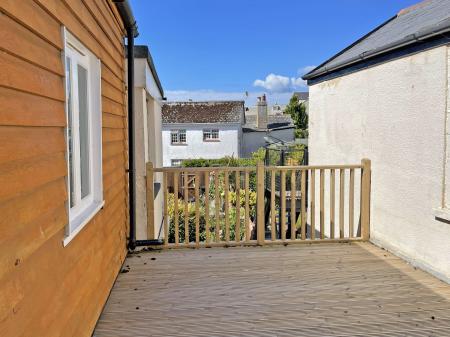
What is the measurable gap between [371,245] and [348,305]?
6.57 feet

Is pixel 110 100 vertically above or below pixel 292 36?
below

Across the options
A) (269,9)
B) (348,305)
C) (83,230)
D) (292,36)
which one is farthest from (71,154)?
(292,36)

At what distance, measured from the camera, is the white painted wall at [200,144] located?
28.8 meters

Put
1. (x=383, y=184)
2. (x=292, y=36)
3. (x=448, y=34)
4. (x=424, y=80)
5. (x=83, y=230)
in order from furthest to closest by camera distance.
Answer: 1. (x=292, y=36)
2. (x=383, y=184)
3. (x=424, y=80)
4. (x=448, y=34)
5. (x=83, y=230)

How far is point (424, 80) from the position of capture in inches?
167

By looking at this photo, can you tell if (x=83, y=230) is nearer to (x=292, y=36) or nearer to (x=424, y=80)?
(x=424, y=80)

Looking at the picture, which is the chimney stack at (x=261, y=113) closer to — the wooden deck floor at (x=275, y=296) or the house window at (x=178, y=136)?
the house window at (x=178, y=136)

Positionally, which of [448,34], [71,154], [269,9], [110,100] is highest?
[269,9]

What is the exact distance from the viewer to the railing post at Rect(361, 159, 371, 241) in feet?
17.7

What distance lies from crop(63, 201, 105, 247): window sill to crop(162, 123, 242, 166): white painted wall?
84.2 ft

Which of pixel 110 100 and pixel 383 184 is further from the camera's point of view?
pixel 383 184

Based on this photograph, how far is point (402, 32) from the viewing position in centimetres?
514

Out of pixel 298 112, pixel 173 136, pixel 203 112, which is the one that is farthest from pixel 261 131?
pixel 173 136

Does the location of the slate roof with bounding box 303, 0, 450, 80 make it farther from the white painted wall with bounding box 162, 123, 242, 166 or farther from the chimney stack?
the chimney stack
